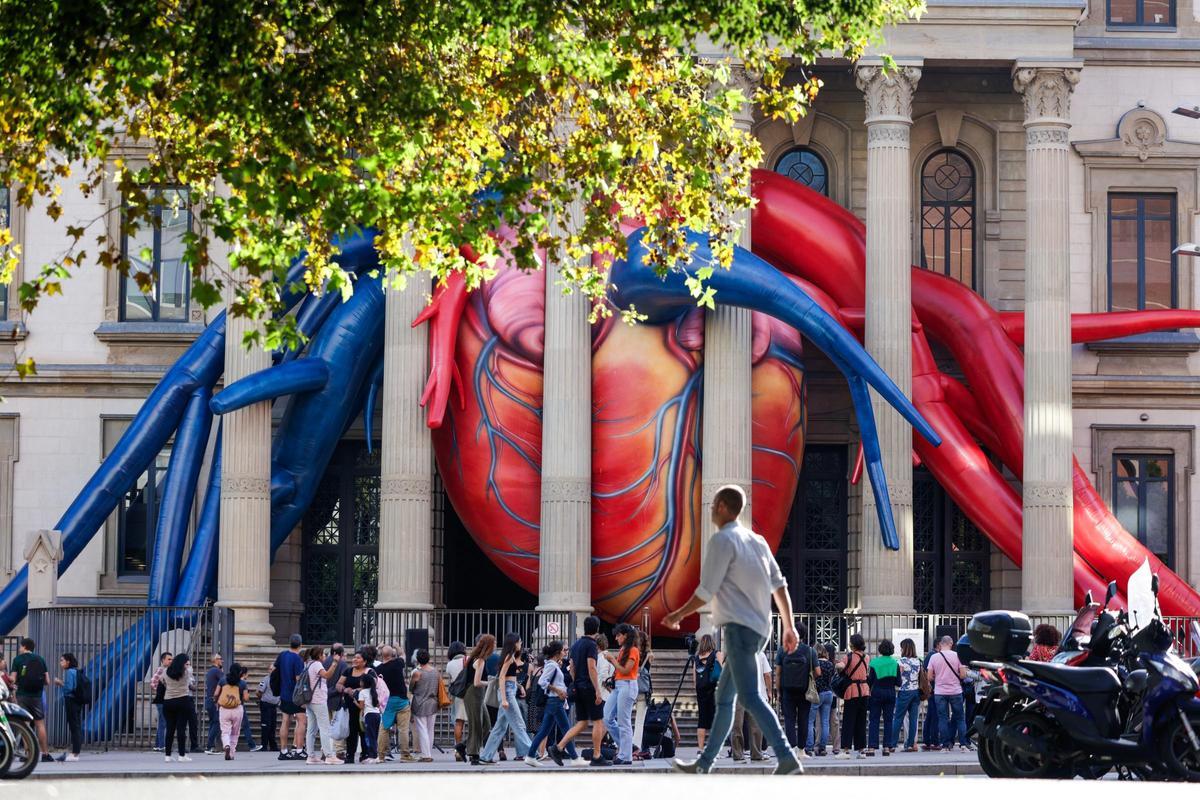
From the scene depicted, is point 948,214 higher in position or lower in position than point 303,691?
higher

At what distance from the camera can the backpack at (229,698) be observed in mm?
29078

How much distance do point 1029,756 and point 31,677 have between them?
13.1 m

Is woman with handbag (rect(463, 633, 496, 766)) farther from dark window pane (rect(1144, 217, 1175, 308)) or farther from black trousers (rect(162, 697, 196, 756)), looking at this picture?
dark window pane (rect(1144, 217, 1175, 308))

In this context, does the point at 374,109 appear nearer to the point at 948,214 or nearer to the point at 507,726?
the point at 507,726

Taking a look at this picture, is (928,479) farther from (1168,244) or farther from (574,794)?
(574,794)

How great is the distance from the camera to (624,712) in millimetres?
26297

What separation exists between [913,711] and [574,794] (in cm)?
1817

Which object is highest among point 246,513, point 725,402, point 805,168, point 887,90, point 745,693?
point 887,90

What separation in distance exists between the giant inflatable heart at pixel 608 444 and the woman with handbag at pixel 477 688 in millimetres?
8259

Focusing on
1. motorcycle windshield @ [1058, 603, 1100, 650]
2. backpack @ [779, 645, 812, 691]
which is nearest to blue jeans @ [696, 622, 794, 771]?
motorcycle windshield @ [1058, 603, 1100, 650]

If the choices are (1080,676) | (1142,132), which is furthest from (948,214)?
(1080,676)

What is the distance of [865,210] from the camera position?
134 ft

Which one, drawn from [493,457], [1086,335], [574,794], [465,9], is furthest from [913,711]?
[574,794]

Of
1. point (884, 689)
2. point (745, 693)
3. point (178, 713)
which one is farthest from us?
point (178, 713)
